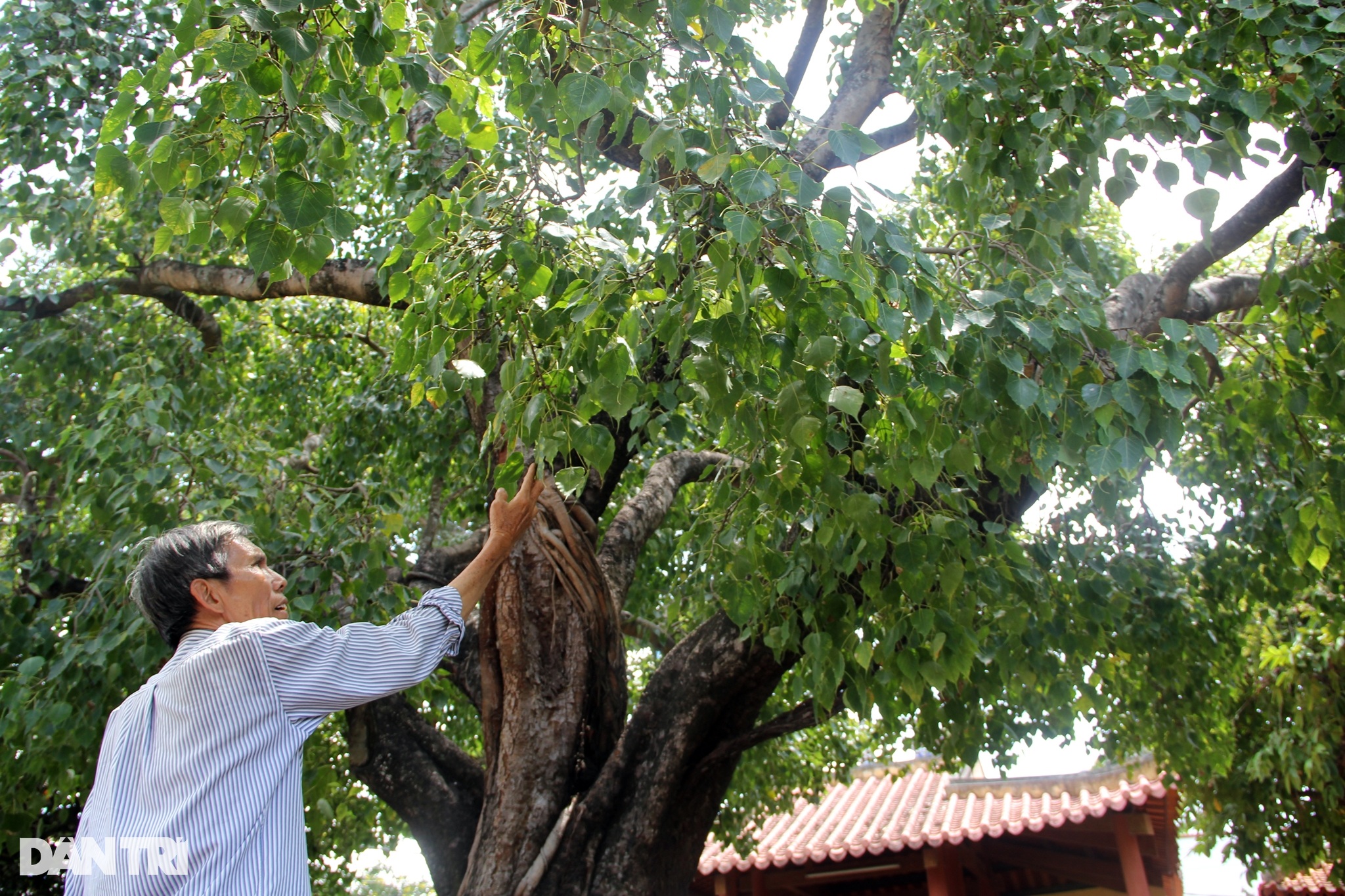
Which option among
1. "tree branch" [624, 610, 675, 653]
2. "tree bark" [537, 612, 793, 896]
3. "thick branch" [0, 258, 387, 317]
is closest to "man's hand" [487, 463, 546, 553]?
"tree bark" [537, 612, 793, 896]

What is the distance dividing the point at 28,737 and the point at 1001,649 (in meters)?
3.31

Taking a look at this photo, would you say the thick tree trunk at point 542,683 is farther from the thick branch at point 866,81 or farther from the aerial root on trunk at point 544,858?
the thick branch at point 866,81

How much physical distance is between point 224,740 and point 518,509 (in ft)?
2.94

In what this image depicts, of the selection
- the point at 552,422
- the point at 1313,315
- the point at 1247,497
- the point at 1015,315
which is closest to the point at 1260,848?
the point at 1247,497

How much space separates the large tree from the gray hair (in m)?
0.55

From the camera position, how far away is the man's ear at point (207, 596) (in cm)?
172

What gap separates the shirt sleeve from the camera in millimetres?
1531

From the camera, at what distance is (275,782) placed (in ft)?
→ 4.90

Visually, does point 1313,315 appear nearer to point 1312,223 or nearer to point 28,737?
point 1312,223

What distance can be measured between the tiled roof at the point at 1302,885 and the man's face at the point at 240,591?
1104cm

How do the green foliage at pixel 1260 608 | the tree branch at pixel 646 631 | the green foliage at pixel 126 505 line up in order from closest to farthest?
1. the green foliage at pixel 1260 608
2. the green foliage at pixel 126 505
3. the tree branch at pixel 646 631

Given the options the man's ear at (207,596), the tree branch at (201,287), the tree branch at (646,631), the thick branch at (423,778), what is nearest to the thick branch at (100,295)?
the tree branch at (201,287)

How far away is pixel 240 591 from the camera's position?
175cm

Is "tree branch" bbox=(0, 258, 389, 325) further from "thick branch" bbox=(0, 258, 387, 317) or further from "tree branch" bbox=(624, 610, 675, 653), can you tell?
"tree branch" bbox=(624, 610, 675, 653)
